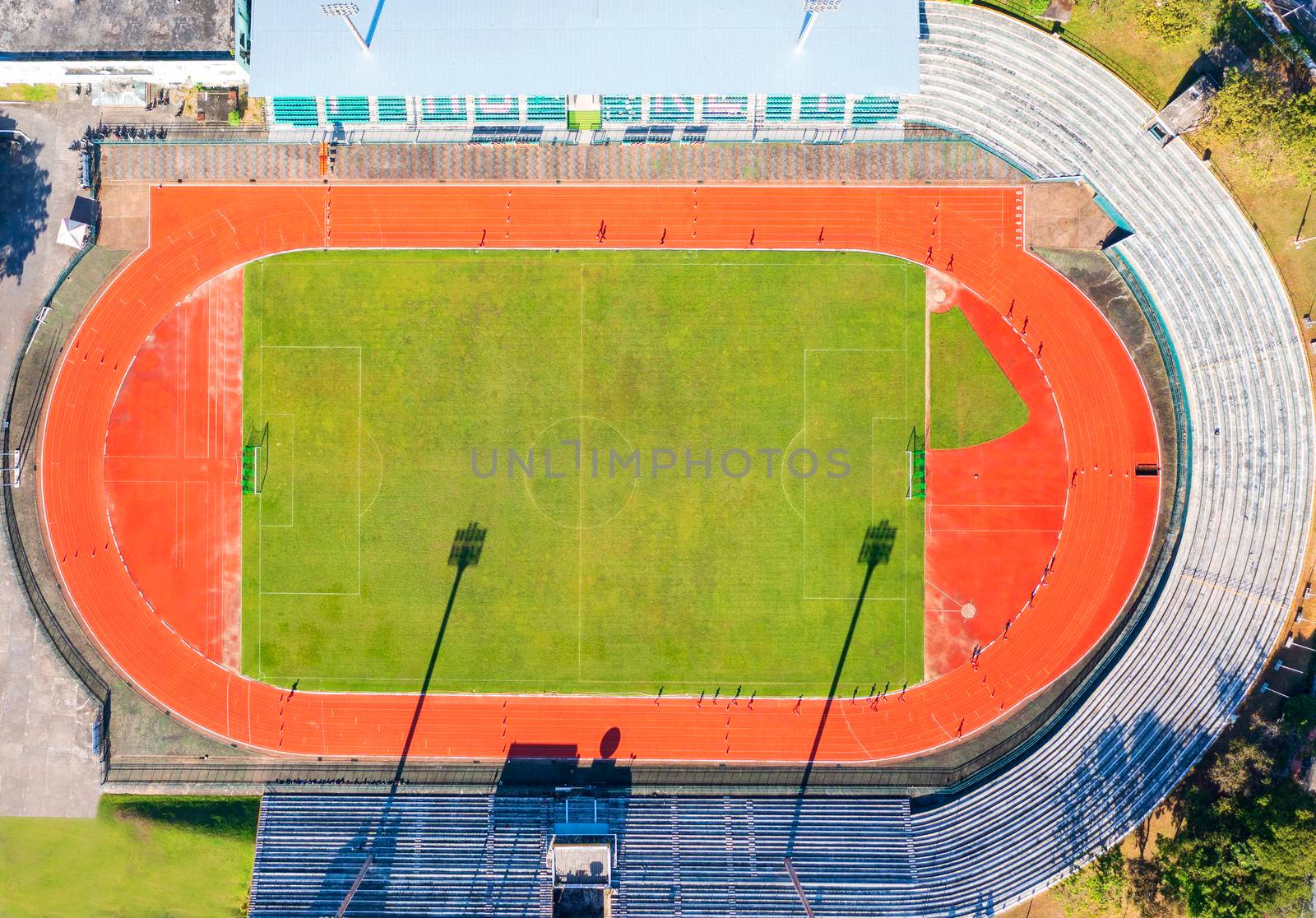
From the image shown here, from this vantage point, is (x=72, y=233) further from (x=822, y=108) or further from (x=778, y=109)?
(x=822, y=108)

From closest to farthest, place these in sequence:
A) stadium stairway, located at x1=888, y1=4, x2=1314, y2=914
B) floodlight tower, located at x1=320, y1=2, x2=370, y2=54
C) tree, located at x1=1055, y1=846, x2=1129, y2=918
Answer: floodlight tower, located at x1=320, y1=2, x2=370, y2=54, tree, located at x1=1055, y1=846, x2=1129, y2=918, stadium stairway, located at x1=888, y1=4, x2=1314, y2=914

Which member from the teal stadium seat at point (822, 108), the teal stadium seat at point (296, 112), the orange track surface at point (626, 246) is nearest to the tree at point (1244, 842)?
the orange track surface at point (626, 246)

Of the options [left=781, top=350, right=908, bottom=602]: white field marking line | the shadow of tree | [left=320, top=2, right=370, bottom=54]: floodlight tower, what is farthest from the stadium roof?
the shadow of tree

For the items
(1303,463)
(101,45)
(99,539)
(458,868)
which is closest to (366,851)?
(458,868)

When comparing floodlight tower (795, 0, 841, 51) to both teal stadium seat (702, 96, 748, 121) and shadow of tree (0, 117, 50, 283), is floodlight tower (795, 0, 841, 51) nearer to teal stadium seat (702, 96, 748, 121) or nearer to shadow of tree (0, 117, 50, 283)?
teal stadium seat (702, 96, 748, 121)

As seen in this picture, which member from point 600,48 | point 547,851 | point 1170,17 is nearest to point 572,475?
point 547,851

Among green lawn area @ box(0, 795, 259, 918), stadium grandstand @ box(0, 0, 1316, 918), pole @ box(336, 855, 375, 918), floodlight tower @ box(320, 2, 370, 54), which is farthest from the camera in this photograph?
green lawn area @ box(0, 795, 259, 918)

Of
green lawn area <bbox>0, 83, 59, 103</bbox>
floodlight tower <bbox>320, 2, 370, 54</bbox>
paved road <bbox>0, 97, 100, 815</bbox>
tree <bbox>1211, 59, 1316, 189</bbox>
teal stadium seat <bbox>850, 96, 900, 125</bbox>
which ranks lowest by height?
paved road <bbox>0, 97, 100, 815</bbox>

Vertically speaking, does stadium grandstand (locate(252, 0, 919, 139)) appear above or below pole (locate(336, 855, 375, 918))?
above
